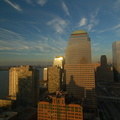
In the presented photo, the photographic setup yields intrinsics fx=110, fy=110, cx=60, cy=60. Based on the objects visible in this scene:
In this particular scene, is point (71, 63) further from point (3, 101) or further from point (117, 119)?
point (3, 101)

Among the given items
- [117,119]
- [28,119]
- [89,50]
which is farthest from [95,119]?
[89,50]

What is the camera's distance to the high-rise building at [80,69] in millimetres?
32222

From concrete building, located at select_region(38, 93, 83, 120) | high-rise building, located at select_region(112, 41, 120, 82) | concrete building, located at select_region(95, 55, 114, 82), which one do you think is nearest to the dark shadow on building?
concrete building, located at select_region(38, 93, 83, 120)

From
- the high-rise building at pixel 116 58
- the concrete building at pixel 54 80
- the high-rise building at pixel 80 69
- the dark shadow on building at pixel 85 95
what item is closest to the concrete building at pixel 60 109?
the dark shadow on building at pixel 85 95

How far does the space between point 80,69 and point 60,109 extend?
A: 19.3m

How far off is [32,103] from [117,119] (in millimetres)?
22822

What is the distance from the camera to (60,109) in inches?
683

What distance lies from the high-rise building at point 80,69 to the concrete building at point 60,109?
15.9 meters

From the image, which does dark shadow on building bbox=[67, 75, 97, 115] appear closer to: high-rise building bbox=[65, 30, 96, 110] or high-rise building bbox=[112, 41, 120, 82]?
high-rise building bbox=[65, 30, 96, 110]

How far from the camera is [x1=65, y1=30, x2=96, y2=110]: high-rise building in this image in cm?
3222

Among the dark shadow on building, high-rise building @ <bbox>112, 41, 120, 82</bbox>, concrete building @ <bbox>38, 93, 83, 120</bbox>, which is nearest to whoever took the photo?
concrete building @ <bbox>38, 93, 83, 120</bbox>

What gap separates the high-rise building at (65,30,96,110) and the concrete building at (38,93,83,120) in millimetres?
15869

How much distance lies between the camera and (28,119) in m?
23.4

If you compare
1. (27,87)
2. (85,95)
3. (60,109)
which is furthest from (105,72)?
(60,109)
